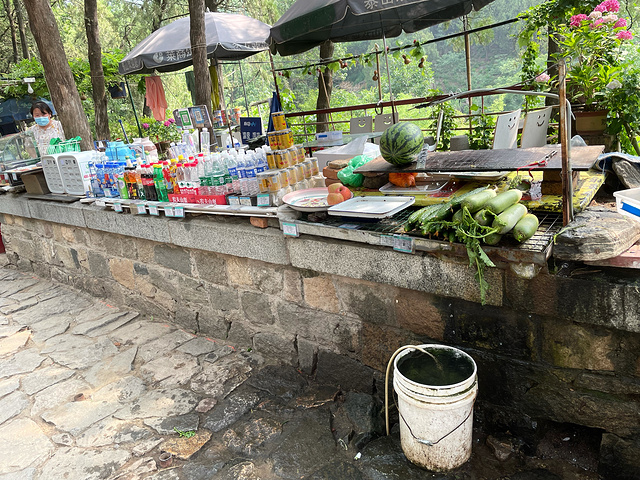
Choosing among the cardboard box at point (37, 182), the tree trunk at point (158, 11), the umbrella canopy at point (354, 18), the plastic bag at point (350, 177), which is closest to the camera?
the plastic bag at point (350, 177)

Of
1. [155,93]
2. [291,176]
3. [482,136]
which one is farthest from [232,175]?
[155,93]

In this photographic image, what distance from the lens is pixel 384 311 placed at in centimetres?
297

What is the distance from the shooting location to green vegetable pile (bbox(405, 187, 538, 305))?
7.16ft

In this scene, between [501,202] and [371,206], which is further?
[371,206]

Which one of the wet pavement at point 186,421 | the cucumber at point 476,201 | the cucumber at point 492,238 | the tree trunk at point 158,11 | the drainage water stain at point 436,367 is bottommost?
the wet pavement at point 186,421

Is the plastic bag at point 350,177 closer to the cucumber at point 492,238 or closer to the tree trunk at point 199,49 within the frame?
the cucumber at point 492,238

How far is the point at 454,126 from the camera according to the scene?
22.5 ft

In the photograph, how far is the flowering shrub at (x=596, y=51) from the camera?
413 cm

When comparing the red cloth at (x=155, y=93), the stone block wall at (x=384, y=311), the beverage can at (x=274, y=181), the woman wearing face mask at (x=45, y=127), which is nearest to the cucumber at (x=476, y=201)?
the stone block wall at (x=384, y=311)

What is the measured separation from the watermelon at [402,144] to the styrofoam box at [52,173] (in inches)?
165

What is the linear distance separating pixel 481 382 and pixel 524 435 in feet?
1.19

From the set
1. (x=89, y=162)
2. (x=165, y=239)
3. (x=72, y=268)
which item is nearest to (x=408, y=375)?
(x=165, y=239)

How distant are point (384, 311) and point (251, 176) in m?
1.63

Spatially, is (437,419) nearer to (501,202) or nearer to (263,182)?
(501,202)
